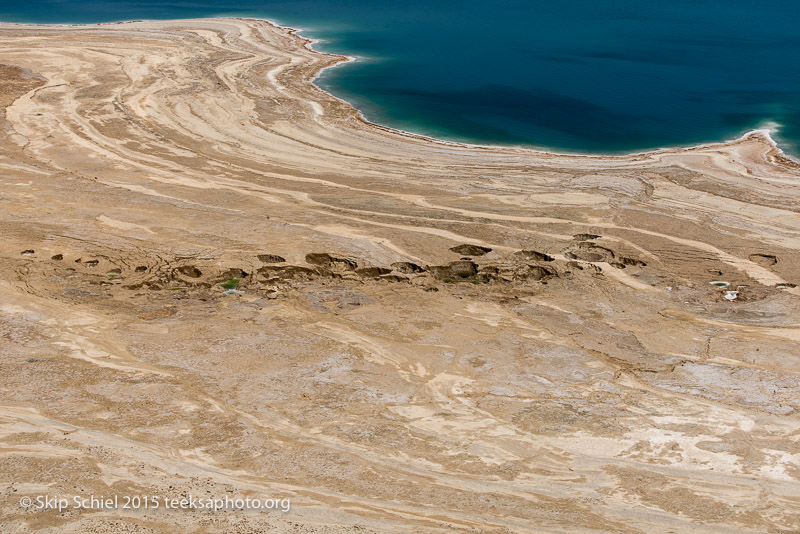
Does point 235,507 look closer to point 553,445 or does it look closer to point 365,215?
point 553,445

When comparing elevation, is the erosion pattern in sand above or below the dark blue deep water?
below

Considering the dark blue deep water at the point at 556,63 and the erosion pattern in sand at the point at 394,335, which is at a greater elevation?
the dark blue deep water at the point at 556,63

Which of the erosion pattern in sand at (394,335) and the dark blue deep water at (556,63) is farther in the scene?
the dark blue deep water at (556,63)

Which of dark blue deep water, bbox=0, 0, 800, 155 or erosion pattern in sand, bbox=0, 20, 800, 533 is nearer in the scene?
erosion pattern in sand, bbox=0, 20, 800, 533

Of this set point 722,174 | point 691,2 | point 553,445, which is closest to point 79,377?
point 553,445
